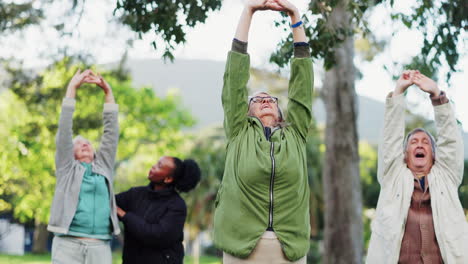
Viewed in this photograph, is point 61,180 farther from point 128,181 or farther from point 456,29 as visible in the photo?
point 128,181

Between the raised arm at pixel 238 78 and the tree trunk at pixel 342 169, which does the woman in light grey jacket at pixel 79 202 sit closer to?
the raised arm at pixel 238 78

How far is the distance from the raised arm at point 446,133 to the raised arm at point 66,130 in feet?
8.95

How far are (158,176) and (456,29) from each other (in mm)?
3274

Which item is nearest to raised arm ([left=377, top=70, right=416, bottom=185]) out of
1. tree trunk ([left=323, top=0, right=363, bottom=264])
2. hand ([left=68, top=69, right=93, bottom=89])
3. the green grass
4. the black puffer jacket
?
the black puffer jacket

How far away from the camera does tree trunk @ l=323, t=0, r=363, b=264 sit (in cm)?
1277

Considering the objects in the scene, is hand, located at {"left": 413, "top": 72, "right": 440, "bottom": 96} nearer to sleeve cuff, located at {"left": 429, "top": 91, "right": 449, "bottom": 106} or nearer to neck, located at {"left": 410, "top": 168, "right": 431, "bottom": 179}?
sleeve cuff, located at {"left": 429, "top": 91, "right": 449, "bottom": 106}

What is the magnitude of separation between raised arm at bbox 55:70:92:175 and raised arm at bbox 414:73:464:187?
107 inches

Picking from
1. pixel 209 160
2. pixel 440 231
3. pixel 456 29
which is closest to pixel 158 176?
pixel 440 231

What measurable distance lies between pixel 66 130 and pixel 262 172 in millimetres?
2132

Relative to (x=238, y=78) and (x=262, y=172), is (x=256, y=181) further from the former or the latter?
(x=238, y=78)

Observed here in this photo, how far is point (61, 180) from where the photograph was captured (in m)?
5.70

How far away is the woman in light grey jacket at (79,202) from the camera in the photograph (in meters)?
5.56

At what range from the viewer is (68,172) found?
18.8ft

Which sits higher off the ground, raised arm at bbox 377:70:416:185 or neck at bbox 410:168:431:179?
raised arm at bbox 377:70:416:185
